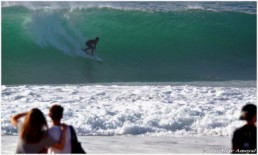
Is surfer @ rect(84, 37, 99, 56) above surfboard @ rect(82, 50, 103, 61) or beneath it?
above

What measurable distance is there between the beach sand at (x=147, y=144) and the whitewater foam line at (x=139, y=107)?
30 cm

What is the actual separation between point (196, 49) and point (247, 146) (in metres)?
15.0

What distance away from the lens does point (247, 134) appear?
4.44 m

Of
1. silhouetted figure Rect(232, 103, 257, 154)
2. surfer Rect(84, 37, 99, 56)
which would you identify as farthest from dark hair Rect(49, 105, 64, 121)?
surfer Rect(84, 37, 99, 56)

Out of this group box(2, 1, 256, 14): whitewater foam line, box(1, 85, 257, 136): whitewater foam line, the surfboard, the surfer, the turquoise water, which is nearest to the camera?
box(1, 85, 257, 136): whitewater foam line

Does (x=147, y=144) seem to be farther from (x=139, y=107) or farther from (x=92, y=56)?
(x=92, y=56)

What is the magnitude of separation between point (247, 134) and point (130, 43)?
596 inches

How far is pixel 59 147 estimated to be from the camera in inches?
178

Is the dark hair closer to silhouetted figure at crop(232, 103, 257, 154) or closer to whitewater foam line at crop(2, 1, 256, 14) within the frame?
silhouetted figure at crop(232, 103, 257, 154)

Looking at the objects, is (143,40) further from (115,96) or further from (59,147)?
(59,147)

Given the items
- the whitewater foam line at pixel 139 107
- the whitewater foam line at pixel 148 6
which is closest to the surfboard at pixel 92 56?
the whitewater foam line at pixel 148 6

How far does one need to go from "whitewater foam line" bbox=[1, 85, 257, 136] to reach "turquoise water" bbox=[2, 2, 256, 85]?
432 centimetres

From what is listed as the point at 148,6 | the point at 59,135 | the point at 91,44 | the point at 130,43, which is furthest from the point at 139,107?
the point at 148,6

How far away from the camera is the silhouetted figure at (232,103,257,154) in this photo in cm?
443
